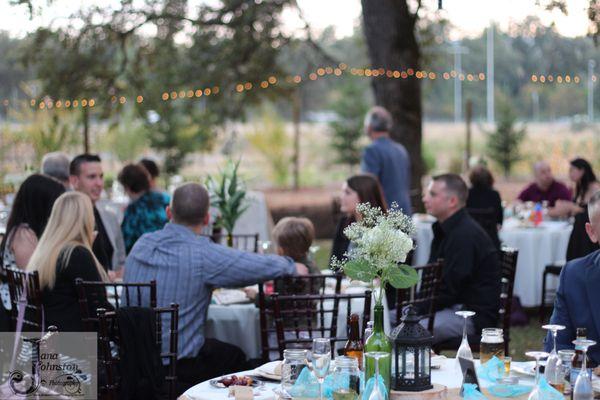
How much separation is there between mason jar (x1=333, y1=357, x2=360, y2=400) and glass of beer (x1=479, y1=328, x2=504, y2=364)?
56 cm

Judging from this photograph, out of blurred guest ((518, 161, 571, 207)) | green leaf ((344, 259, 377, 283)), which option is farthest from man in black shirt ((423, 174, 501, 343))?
blurred guest ((518, 161, 571, 207))

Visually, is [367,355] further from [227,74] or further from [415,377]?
[227,74]

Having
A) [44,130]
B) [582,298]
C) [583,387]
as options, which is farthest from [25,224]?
[44,130]

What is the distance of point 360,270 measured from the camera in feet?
11.5

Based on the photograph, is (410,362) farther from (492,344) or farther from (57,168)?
(57,168)

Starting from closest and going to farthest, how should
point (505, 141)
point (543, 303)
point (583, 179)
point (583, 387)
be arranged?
point (583, 387)
point (543, 303)
point (583, 179)
point (505, 141)

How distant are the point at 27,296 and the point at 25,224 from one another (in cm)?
79

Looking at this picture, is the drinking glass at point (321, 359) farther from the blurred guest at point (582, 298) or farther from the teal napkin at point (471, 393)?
the blurred guest at point (582, 298)

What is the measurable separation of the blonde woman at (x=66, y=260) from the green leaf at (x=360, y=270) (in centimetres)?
184

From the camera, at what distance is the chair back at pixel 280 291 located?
16.2 feet

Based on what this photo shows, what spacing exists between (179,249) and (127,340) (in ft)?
2.28

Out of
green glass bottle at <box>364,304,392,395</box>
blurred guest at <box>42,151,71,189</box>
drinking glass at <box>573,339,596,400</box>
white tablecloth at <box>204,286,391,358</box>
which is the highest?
blurred guest at <box>42,151,71,189</box>

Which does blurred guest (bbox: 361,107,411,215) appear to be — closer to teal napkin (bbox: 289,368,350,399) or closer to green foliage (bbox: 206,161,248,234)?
green foliage (bbox: 206,161,248,234)

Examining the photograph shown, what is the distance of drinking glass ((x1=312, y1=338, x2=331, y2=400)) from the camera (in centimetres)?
338
